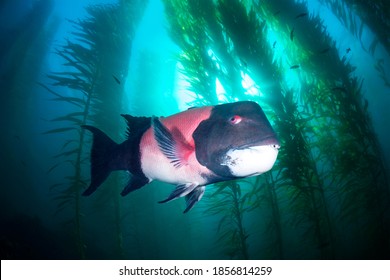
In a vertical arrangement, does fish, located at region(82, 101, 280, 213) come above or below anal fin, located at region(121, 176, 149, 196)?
above

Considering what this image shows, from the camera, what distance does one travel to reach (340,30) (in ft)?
84.0

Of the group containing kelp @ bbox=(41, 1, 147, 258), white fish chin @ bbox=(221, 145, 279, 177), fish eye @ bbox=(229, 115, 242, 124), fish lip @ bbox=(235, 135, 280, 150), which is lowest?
white fish chin @ bbox=(221, 145, 279, 177)

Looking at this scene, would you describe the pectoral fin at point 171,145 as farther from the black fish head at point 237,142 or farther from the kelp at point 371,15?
the kelp at point 371,15

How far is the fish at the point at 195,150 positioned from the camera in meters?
1.25

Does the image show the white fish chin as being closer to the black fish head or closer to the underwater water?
the black fish head

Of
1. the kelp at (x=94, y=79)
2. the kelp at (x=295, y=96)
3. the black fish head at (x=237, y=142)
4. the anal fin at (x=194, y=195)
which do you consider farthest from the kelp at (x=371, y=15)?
the anal fin at (x=194, y=195)

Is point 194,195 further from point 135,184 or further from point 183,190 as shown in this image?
point 135,184

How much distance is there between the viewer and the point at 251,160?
1.23 metres

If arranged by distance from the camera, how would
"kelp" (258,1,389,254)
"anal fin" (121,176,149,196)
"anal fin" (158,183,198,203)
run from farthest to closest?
1. "kelp" (258,1,389,254)
2. "anal fin" (121,176,149,196)
3. "anal fin" (158,183,198,203)

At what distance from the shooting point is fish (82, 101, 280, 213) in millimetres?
1254

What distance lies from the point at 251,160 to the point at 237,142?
0.13 m

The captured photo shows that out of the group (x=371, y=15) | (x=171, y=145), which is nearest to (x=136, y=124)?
(x=171, y=145)

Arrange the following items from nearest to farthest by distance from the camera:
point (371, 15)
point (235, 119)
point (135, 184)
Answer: point (235, 119)
point (135, 184)
point (371, 15)

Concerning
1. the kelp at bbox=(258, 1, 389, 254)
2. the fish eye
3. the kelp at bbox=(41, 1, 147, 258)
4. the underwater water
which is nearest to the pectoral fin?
the fish eye
